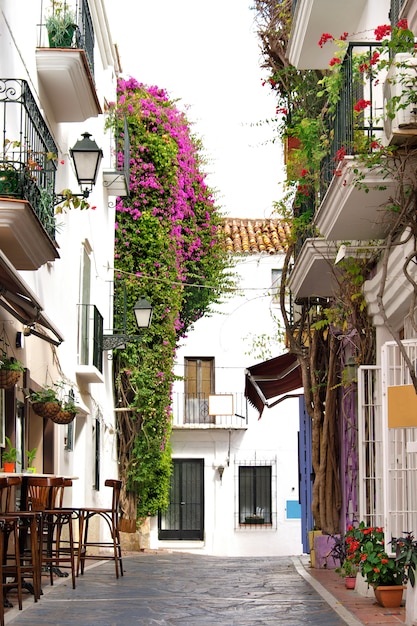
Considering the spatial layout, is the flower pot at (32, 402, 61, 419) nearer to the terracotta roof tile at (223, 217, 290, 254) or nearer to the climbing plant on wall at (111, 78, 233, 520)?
the climbing plant on wall at (111, 78, 233, 520)

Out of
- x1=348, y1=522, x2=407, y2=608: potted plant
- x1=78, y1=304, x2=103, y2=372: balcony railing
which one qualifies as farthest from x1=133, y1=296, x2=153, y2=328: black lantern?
x1=348, y1=522, x2=407, y2=608: potted plant

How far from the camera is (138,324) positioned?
66.4ft

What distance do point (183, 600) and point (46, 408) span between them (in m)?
3.44

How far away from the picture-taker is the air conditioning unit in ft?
28.2

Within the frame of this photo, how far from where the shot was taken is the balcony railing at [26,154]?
32.1 feet

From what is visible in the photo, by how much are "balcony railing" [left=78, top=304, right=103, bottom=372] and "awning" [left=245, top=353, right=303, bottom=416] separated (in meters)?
2.78

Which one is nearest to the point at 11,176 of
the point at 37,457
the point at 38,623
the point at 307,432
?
the point at 38,623

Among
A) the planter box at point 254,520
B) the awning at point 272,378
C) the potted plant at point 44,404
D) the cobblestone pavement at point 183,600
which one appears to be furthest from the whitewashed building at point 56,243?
the planter box at point 254,520

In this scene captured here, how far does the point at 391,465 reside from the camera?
31.9 ft

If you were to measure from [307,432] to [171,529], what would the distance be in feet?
44.2

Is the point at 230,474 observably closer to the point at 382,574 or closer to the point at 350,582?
the point at 350,582

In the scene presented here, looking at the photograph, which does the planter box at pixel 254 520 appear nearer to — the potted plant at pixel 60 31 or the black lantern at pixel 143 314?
the black lantern at pixel 143 314

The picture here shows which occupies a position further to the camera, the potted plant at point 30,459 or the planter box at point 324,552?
the planter box at point 324,552

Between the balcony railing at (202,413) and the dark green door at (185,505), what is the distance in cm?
111
